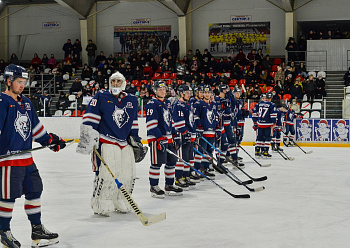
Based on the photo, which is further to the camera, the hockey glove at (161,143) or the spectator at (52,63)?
the spectator at (52,63)

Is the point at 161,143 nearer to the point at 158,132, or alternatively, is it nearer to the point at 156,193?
the point at 158,132

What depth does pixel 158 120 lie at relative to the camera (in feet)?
20.6

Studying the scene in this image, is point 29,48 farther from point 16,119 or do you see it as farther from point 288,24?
point 16,119

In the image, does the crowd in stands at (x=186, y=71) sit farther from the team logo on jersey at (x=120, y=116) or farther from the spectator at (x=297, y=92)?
the team logo on jersey at (x=120, y=116)

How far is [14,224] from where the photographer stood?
4785 mm

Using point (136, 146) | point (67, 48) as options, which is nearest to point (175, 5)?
point (67, 48)

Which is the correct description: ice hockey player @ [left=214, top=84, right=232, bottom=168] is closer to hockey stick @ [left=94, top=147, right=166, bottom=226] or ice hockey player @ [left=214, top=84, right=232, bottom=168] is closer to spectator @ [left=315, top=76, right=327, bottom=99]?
hockey stick @ [left=94, top=147, right=166, bottom=226]

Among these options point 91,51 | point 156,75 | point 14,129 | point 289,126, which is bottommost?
point 289,126

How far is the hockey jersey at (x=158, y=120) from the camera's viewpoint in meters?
6.17

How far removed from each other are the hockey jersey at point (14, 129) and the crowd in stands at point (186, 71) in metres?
11.9

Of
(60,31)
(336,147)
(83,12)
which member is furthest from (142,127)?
(60,31)

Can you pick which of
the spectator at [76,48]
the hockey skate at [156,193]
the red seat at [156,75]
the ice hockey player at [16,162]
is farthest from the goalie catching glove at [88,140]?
the spectator at [76,48]

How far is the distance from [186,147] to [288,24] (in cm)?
1475

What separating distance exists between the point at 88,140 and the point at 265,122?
7.02 m
